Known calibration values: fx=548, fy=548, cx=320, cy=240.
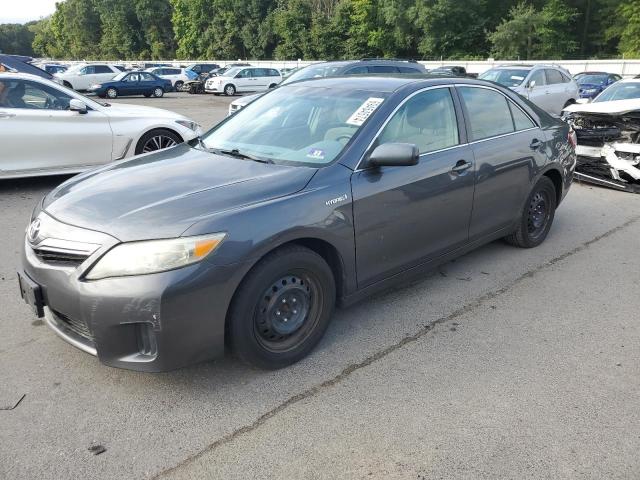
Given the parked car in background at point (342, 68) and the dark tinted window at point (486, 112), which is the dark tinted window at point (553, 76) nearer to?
the parked car in background at point (342, 68)

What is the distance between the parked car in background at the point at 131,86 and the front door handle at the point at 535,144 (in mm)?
25399

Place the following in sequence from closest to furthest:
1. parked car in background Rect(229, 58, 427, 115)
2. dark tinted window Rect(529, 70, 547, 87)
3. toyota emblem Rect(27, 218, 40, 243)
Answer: toyota emblem Rect(27, 218, 40, 243) → parked car in background Rect(229, 58, 427, 115) → dark tinted window Rect(529, 70, 547, 87)

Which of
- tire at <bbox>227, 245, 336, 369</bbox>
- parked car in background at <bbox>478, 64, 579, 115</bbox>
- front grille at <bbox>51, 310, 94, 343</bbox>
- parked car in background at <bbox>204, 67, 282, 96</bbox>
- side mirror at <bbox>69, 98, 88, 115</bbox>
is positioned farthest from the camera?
parked car in background at <bbox>204, 67, 282, 96</bbox>

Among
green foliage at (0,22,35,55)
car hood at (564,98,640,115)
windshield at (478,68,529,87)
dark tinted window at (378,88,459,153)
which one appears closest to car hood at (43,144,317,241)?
dark tinted window at (378,88,459,153)

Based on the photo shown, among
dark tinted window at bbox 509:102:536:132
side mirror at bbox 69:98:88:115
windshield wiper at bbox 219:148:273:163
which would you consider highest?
side mirror at bbox 69:98:88:115

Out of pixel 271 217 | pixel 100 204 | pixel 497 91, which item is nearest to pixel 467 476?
pixel 271 217

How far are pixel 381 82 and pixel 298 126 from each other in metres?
0.73

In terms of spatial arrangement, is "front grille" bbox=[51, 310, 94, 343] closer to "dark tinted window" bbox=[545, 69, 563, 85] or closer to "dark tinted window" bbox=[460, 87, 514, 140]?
"dark tinted window" bbox=[460, 87, 514, 140]

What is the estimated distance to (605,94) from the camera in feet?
33.3

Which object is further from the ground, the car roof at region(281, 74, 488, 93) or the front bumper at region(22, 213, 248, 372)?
the car roof at region(281, 74, 488, 93)

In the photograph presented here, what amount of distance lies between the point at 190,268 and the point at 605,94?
995 cm

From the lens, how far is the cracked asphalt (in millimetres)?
2521

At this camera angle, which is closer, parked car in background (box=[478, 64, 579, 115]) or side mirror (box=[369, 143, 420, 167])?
side mirror (box=[369, 143, 420, 167])

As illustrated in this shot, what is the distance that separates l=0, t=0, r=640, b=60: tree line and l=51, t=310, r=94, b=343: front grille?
4702 cm
